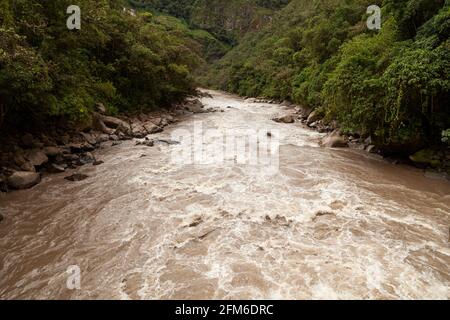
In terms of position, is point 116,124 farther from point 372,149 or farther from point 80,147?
point 372,149

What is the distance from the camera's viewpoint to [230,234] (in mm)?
6680

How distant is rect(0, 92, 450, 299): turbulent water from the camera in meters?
5.16

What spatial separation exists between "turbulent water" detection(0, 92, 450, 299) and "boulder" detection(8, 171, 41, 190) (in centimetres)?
25

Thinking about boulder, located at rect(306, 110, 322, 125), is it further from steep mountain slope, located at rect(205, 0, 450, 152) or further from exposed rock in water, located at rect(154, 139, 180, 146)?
exposed rock in water, located at rect(154, 139, 180, 146)

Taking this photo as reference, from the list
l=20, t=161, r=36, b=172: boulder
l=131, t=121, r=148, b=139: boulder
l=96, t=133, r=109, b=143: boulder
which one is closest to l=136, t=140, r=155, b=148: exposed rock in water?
l=131, t=121, r=148, b=139: boulder

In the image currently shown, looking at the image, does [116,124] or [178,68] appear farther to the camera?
[178,68]

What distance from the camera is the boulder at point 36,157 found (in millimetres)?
10352

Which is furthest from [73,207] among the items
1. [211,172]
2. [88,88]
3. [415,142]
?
[415,142]

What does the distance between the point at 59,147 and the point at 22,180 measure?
300 centimetres

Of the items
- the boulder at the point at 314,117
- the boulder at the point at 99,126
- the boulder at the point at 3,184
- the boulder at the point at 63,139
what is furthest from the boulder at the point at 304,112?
the boulder at the point at 3,184

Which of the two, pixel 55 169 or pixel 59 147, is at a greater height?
pixel 59 147

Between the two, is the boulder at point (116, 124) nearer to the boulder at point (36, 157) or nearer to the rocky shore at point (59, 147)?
the rocky shore at point (59, 147)

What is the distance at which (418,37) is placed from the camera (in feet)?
37.7

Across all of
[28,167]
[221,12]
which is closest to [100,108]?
[28,167]
